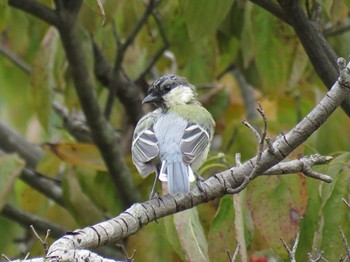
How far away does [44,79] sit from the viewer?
5.63 metres

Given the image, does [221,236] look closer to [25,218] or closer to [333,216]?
[333,216]

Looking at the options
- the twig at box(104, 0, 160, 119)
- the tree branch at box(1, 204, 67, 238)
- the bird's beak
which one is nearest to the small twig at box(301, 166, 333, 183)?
the bird's beak

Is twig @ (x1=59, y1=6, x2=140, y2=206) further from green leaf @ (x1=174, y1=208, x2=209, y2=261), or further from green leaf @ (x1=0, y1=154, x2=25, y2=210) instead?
green leaf @ (x1=174, y1=208, x2=209, y2=261)

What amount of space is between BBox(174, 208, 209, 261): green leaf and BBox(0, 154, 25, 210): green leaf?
127 centimetres

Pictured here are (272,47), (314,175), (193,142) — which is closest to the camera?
(314,175)

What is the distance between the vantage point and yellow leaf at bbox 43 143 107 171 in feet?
18.5

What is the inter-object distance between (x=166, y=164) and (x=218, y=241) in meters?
0.49

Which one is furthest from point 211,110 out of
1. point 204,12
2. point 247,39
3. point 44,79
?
point 204,12

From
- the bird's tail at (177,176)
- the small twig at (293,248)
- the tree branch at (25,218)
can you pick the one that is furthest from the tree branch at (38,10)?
the small twig at (293,248)

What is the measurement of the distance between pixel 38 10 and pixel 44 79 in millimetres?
417

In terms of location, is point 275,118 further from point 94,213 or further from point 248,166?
point 248,166

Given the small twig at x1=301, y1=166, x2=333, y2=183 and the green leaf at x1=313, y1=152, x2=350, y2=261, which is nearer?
the small twig at x1=301, y1=166, x2=333, y2=183

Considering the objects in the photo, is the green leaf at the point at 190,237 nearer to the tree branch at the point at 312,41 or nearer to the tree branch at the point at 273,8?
the tree branch at the point at 312,41

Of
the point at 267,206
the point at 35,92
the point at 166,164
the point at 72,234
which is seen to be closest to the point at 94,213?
the point at 35,92
